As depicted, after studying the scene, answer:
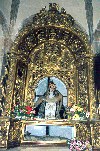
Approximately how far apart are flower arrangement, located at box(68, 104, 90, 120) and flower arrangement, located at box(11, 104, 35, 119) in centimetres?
117

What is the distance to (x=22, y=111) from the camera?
17.9ft

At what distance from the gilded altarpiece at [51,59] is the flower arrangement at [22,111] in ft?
0.55

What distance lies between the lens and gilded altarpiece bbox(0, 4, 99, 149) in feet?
18.4

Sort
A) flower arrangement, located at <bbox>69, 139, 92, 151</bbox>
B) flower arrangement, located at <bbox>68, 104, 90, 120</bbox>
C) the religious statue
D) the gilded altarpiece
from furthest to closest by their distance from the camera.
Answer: the religious statue
the gilded altarpiece
flower arrangement, located at <bbox>68, 104, 90, 120</bbox>
flower arrangement, located at <bbox>69, 139, 92, 151</bbox>

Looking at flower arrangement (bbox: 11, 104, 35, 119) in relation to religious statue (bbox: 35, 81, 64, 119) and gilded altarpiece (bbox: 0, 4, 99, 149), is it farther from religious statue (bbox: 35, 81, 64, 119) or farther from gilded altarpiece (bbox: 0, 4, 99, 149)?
religious statue (bbox: 35, 81, 64, 119)

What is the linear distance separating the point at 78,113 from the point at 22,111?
167cm

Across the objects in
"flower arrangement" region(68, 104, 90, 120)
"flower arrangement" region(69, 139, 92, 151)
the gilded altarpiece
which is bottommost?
"flower arrangement" region(69, 139, 92, 151)

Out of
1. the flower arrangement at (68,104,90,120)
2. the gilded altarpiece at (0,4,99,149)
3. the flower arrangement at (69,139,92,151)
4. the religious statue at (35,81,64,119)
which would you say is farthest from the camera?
the religious statue at (35,81,64,119)

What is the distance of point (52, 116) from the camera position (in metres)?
5.64

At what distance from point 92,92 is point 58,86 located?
1.24 m

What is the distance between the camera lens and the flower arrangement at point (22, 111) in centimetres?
538

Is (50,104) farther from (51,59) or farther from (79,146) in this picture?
(79,146)

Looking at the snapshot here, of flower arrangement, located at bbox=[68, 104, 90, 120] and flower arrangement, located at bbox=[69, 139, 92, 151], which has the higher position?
flower arrangement, located at bbox=[68, 104, 90, 120]

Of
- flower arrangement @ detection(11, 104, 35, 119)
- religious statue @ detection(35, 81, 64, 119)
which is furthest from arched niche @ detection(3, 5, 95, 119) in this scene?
religious statue @ detection(35, 81, 64, 119)
